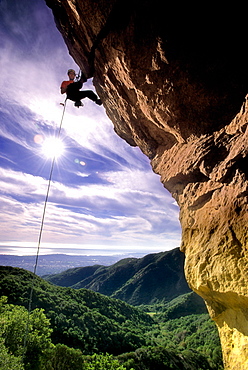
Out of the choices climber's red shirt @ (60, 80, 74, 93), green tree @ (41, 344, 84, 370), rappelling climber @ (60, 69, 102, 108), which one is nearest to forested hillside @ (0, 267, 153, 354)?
green tree @ (41, 344, 84, 370)

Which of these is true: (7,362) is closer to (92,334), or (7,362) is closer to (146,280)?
(92,334)

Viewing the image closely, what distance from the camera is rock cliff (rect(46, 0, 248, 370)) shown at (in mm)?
5656

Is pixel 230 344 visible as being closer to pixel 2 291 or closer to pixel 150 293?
pixel 2 291

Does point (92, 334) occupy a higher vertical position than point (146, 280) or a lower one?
higher

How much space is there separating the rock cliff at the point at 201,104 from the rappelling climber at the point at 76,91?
8.68 feet

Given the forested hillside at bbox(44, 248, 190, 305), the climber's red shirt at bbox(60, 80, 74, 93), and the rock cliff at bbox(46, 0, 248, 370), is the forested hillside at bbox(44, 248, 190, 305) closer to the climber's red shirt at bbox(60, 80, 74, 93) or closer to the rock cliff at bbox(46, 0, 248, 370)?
the rock cliff at bbox(46, 0, 248, 370)

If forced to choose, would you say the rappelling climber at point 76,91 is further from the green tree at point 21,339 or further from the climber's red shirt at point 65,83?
the green tree at point 21,339

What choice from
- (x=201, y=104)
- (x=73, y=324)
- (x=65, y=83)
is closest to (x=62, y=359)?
(x=65, y=83)

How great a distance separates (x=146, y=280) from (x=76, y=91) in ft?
579

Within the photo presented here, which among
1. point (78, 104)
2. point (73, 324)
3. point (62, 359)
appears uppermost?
point (78, 104)

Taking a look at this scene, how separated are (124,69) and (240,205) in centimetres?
612

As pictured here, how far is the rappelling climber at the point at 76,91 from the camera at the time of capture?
10.5m

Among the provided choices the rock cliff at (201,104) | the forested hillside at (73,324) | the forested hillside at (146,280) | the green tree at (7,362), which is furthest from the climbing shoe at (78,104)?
the forested hillside at (146,280)

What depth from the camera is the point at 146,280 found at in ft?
534
